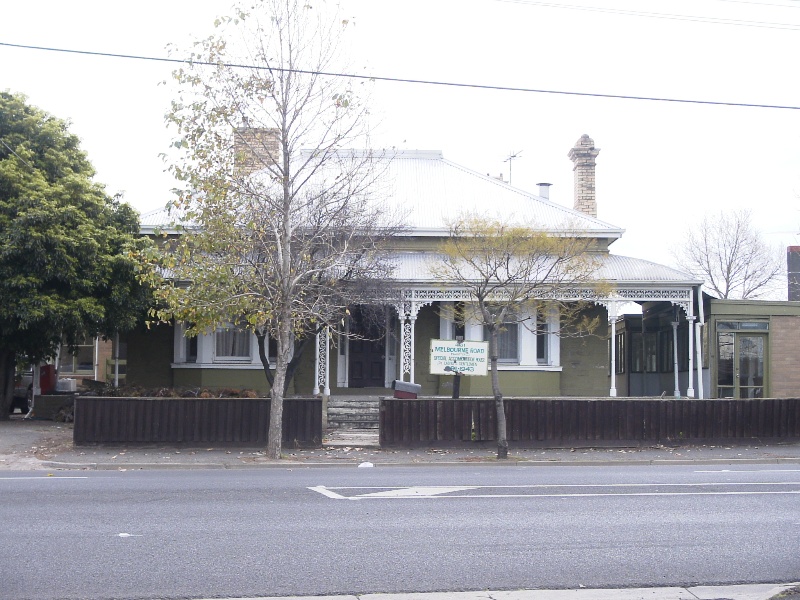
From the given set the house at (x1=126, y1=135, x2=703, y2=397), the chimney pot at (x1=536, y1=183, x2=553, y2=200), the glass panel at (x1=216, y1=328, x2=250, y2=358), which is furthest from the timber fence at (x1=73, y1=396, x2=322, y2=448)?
the chimney pot at (x1=536, y1=183, x2=553, y2=200)

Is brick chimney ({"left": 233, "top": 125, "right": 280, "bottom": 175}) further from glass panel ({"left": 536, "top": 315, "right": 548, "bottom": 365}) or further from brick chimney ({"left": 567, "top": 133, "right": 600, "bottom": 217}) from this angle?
brick chimney ({"left": 567, "top": 133, "right": 600, "bottom": 217})

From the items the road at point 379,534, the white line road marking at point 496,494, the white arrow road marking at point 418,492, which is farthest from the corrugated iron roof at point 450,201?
the road at point 379,534

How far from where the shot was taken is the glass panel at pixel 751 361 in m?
23.9

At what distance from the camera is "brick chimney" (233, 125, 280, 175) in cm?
1609

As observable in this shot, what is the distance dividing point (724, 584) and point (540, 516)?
293 cm

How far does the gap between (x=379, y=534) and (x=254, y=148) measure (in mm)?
10351

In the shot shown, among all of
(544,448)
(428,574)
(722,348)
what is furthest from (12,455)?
(722,348)

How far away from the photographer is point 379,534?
8617 mm

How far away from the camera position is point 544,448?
18281 mm

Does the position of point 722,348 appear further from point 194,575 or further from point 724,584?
point 194,575

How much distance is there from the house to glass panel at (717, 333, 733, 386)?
2.08ft

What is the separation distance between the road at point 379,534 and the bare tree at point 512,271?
19.3 ft

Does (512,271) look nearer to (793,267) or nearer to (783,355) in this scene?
(783,355)

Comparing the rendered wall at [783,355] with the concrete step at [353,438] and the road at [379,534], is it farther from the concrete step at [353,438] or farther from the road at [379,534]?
the road at [379,534]
